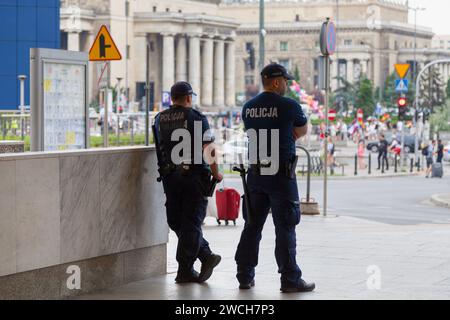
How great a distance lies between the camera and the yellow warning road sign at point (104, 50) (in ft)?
62.6

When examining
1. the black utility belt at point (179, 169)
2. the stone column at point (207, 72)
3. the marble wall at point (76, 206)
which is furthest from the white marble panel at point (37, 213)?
the stone column at point (207, 72)

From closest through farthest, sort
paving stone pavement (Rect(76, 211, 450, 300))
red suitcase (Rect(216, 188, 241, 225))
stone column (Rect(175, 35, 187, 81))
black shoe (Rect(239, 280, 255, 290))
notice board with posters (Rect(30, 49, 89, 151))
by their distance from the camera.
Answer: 1. paving stone pavement (Rect(76, 211, 450, 300))
2. black shoe (Rect(239, 280, 255, 290))
3. notice board with posters (Rect(30, 49, 89, 151))
4. red suitcase (Rect(216, 188, 241, 225))
5. stone column (Rect(175, 35, 187, 81))

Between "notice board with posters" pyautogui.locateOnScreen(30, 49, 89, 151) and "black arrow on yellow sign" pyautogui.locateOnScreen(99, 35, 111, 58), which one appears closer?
"notice board with posters" pyautogui.locateOnScreen(30, 49, 89, 151)

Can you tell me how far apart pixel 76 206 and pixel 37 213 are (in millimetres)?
589

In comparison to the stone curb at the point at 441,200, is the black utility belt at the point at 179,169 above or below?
above

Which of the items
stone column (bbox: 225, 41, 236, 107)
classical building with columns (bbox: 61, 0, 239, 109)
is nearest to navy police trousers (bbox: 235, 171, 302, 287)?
classical building with columns (bbox: 61, 0, 239, 109)

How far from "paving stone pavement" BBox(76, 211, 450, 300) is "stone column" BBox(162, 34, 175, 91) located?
13747 centimetres

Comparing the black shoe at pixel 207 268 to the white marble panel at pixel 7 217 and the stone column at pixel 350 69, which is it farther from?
the stone column at pixel 350 69

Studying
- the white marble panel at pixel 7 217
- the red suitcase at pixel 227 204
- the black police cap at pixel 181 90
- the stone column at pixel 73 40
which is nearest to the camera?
the white marble panel at pixel 7 217

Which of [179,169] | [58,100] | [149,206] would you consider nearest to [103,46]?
[58,100]

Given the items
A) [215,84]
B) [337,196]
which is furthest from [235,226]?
[215,84]

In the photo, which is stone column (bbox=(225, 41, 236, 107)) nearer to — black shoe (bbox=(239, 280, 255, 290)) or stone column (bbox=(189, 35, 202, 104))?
stone column (bbox=(189, 35, 202, 104))

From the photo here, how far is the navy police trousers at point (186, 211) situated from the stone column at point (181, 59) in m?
146

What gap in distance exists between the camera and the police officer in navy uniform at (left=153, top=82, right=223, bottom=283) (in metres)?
10.8
